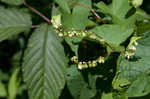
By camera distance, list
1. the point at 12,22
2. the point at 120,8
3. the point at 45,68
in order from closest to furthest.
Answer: the point at 120,8, the point at 45,68, the point at 12,22

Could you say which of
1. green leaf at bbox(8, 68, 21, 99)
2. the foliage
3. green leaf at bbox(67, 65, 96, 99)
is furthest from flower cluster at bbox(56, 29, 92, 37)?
green leaf at bbox(8, 68, 21, 99)

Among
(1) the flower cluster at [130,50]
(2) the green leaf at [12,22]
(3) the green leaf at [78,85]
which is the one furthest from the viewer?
(2) the green leaf at [12,22]

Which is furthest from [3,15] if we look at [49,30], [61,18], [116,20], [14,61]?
[14,61]

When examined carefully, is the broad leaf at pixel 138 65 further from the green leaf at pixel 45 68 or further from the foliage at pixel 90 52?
the green leaf at pixel 45 68

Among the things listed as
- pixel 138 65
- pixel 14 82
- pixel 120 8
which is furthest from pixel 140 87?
pixel 14 82

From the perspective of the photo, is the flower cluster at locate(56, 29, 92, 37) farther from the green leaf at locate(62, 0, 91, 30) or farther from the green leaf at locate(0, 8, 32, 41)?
the green leaf at locate(0, 8, 32, 41)

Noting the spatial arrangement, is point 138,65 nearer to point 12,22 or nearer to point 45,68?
point 45,68

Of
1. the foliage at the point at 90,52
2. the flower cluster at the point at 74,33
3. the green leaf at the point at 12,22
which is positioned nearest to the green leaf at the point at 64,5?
the foliage at the point at 90,52
